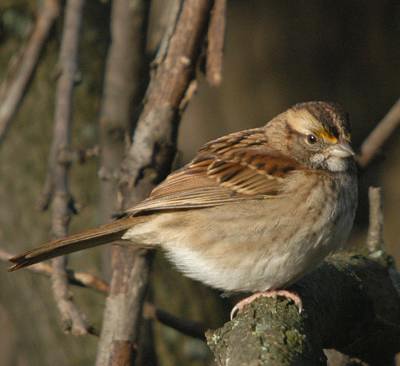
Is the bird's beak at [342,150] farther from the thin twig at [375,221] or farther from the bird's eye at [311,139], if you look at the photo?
the thin twig at [375,221]

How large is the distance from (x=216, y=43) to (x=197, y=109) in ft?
7.93

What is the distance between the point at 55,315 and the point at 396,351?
2.41 meters

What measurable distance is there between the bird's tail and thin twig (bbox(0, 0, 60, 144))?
480 mm

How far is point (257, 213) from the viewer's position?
3734 mm

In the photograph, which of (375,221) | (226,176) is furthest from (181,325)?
(375,221)

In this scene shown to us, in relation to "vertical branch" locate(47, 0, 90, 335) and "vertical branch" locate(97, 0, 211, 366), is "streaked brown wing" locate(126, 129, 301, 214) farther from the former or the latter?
"vertical branch" locate(47, 0, 90, 335)

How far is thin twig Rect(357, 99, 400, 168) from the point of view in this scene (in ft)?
14.5

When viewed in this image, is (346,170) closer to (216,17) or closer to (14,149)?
(216,17)

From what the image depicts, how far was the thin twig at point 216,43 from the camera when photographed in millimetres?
3809

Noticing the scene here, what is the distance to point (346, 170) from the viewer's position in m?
3.83

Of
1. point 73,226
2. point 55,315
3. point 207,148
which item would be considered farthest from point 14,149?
point 207,148

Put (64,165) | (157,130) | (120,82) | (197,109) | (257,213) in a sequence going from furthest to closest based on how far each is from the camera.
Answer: (197,109)
(120,82)
(257,213)
(157,130)
(64,165)

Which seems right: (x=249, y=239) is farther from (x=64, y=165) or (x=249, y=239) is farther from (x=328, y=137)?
(x=64, y=165)

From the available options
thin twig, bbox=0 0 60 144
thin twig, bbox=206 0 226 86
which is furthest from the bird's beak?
thin twig, bbox=0 0 60 144
